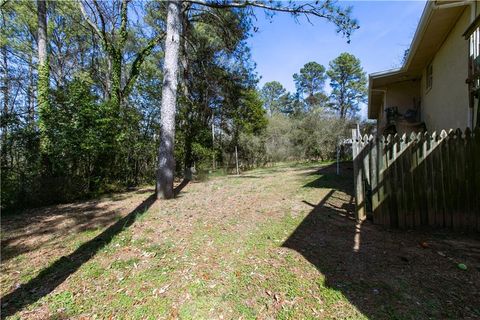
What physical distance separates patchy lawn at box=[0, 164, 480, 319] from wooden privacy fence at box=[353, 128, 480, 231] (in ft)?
1.09

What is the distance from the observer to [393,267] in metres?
2.79

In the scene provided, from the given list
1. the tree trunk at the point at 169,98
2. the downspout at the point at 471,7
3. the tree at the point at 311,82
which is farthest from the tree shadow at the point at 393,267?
the tree at the point at 311,82

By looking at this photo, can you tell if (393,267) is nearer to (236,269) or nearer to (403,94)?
(236,269)

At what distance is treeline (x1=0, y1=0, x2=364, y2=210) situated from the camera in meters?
6.72

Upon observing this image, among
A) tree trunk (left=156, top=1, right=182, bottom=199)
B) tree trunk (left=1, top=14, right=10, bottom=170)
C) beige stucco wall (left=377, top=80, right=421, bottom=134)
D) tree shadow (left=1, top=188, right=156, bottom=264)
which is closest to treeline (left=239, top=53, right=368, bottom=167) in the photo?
beige stucco wall (left=377, top=80, right=421, bottom=134)

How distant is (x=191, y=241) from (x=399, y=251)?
280 centimetres

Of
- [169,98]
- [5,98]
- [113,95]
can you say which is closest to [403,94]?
[169,98]

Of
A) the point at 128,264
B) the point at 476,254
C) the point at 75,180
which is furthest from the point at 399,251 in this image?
the point at 75,180

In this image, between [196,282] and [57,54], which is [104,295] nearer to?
[196,282]

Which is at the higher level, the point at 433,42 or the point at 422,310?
the point at 433,42

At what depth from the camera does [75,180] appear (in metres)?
7.18

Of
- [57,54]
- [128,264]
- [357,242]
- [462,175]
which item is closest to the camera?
[128,264]

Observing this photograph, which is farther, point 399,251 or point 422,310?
point 399,251

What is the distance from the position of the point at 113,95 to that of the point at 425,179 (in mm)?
10326
